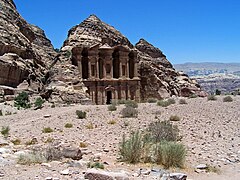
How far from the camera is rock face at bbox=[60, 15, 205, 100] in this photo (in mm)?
41688

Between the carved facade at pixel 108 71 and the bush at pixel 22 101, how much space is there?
23.9 feet

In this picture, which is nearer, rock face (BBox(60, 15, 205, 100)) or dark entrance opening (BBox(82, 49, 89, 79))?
dark entrance opening (BBox(82, 49, 89, 79))

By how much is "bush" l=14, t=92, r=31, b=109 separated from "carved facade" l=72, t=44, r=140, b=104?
7.28m

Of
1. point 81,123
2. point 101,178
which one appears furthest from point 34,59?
point 101,178

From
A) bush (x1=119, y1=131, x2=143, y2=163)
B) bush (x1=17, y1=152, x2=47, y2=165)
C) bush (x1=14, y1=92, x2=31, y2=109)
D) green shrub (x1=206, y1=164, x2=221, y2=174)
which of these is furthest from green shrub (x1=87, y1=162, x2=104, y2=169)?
bush (x1=14, y1=92, x2=31, y2=109)

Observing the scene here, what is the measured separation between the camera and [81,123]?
17.3 metres

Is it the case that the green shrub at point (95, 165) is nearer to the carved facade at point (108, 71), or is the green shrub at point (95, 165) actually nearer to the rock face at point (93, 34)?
the carved facade at point (108, 71)

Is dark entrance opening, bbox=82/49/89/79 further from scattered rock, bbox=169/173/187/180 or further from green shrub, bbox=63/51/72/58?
scattered rock, bbox=169/173/187/180

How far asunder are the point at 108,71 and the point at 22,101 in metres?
12.2

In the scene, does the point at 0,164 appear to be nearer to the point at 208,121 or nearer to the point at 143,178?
the point at 143,178

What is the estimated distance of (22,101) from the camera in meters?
33.3

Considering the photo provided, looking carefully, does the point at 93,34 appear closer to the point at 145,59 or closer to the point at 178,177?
the point at 145,59

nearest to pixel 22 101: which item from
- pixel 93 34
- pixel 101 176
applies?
pixel 93 34

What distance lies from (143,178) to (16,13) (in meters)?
44.1
